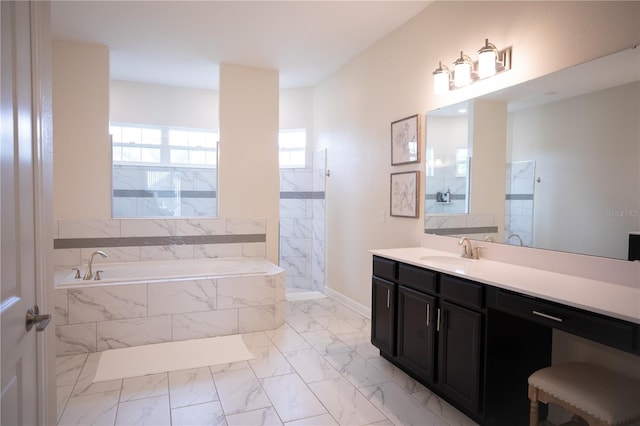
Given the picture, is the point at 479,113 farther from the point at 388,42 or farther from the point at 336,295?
the point at 336,295

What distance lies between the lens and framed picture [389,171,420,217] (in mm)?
3359

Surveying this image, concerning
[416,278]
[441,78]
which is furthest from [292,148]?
[416,278]

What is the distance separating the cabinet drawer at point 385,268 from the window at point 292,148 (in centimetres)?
289

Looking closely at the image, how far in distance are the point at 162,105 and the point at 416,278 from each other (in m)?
4.35

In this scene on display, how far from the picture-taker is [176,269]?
13.7ft

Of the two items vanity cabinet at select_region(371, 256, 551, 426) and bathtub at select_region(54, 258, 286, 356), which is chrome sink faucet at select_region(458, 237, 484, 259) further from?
bathtub at select_region(54, 258, 286, 356)

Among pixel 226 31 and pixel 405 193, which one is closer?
pixel 405 193

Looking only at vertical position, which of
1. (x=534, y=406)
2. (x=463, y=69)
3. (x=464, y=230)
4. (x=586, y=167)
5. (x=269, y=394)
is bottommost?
(x=269, y=394)

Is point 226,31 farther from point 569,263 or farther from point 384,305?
point 569,263

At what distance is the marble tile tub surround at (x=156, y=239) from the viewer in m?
3.95

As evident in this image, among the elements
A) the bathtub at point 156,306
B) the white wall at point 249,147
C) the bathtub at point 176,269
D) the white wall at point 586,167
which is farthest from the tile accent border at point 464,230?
the white wall at point 249,147

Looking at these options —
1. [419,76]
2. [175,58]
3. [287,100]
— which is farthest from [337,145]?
[175,58]

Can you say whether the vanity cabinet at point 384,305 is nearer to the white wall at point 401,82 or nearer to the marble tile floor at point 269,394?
the marble tile floor at point 269,394

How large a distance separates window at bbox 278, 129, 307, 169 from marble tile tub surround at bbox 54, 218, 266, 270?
50.8 inches
